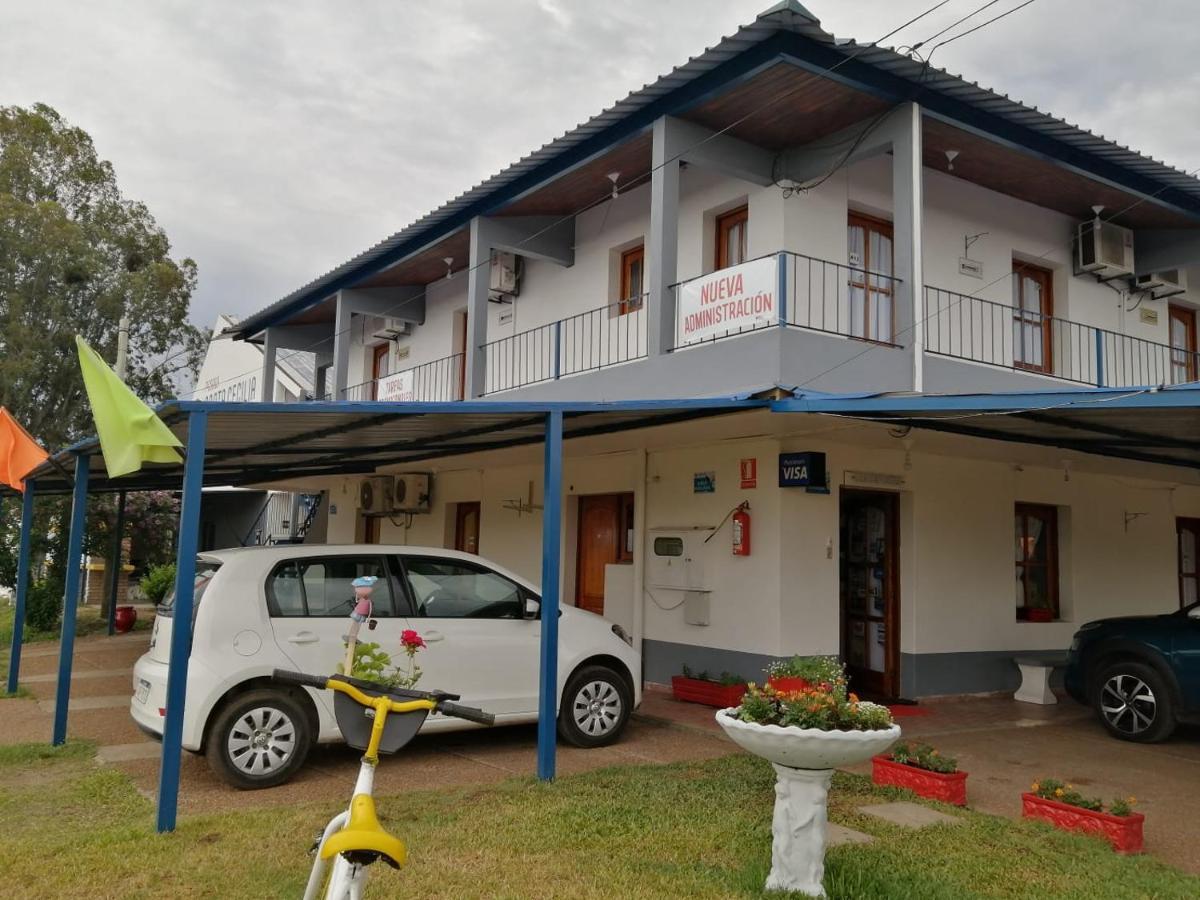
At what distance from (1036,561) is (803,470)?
4379 mm

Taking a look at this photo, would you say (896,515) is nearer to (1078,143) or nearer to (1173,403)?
(1078,143)

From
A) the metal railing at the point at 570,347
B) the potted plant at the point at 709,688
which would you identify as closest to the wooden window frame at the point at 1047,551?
the potted plant at the point at 709,688

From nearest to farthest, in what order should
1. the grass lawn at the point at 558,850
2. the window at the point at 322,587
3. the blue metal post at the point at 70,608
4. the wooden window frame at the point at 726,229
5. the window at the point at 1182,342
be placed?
the grass lawn at the point at 558,850, the window at the point at 322,587, the blue metal post at the point at 70,608, the wooden window frame at the point at 726,229, the window at the point at 1182,342

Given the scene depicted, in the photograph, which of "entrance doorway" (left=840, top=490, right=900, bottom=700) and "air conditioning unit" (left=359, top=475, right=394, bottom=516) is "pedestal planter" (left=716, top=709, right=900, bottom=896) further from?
"air conditioning unit" (left=359, top=475, right=394, bottom=516)

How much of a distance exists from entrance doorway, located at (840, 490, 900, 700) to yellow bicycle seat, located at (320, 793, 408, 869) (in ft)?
26.3

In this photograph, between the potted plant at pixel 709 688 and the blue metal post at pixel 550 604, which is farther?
the potted plant at pixel 709 688

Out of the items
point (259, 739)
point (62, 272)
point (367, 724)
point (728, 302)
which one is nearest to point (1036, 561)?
point (728, 302)

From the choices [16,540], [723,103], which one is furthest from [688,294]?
[16,540]

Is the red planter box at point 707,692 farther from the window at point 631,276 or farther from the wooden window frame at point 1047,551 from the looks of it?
the window at point 631,276

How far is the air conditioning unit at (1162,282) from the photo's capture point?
39.4ft

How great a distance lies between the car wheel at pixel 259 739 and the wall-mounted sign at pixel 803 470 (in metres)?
4.71

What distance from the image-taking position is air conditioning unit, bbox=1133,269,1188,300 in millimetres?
12000

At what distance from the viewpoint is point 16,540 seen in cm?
1838

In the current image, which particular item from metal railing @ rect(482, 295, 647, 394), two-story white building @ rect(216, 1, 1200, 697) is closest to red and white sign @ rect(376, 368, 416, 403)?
metal railing @ rect(482, 295, 647, 394)
